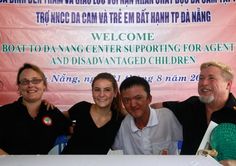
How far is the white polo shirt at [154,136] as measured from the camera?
2594mm

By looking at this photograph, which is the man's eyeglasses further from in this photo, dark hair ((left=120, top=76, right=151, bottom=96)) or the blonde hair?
the blonde hair

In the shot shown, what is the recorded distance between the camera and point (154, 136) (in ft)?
8.58

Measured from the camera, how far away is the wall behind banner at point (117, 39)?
255 centimetres

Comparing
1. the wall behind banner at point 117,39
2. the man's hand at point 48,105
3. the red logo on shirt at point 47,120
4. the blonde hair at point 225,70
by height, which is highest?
the wall behind banner at point 117,39

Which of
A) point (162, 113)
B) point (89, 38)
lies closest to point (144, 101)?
point (162, 113)

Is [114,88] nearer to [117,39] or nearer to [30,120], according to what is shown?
[117,39]

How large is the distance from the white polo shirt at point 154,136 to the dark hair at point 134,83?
0.60ft

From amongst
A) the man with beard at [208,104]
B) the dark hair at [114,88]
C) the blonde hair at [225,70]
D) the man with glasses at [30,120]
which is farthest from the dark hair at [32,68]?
the blonde hair at [225,70]

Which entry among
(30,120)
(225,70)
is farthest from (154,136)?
(30,120)

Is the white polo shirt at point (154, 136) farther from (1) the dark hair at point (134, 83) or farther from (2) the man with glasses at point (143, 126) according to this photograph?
(1) the dark hair at point (134, 83)

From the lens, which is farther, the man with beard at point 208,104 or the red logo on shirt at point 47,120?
the red logo on shirt at point 47,120

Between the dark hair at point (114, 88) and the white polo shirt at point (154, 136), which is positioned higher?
the dark hair at point (114, 88)

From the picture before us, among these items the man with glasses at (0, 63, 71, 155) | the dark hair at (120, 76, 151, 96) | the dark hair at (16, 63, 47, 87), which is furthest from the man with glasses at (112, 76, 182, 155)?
the dark hair at (16, 63, 47, 87)

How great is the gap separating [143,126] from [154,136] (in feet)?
0.38
